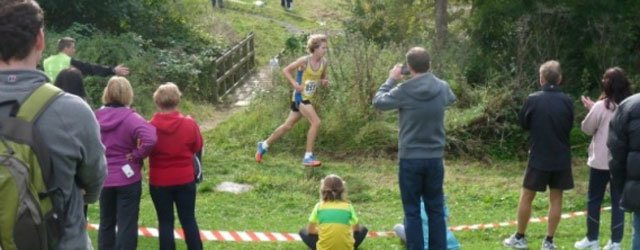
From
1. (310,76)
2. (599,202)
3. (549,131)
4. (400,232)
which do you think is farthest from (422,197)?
(310,76)

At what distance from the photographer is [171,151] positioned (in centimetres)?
692

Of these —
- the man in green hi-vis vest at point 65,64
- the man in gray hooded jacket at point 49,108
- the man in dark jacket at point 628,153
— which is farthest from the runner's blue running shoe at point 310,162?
the man in gray hooded jacket at point 49,108

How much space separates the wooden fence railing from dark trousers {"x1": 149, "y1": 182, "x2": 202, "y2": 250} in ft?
42.6

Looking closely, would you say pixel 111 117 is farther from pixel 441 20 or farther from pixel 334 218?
pixel 441 20

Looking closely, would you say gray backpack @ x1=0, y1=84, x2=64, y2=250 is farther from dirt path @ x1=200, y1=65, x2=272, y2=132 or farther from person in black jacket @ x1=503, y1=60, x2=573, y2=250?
dirt path @ x1=200, y1=65, x2=272, y2=132

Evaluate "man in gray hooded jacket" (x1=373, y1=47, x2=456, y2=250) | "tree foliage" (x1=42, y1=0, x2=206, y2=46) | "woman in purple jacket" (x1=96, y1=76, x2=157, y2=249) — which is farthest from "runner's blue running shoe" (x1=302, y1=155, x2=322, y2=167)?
"tree foliage" (x1=42, y1=0, x2=206, y2=46)

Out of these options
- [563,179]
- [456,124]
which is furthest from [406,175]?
[456,124]

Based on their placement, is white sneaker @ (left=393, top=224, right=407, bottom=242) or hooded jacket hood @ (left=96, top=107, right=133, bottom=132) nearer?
hooded jacket hood @ (left=96, top=107, right=133, bottom=132)

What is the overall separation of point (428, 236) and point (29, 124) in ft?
15.1

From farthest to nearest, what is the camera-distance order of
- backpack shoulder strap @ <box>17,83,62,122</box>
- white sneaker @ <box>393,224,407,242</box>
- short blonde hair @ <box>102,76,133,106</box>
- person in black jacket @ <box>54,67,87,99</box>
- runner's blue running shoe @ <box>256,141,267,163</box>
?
runner's blue running shoe @ <box>256,141,267,163</box> → white sneaker @ <box>393,224,407,242</box> → person in black jacket @ <box>54,67,87,99</box> → short blonde hair @ <box>102,76,133,106</box> → backpack shoulder strap @ <box>17,83,62,122</box>

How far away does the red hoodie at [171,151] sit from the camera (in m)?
6.89

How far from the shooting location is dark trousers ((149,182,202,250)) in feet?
22.9

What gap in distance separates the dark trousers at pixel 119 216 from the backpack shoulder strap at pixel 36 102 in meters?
3.44

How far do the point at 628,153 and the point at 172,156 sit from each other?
3.18 m
